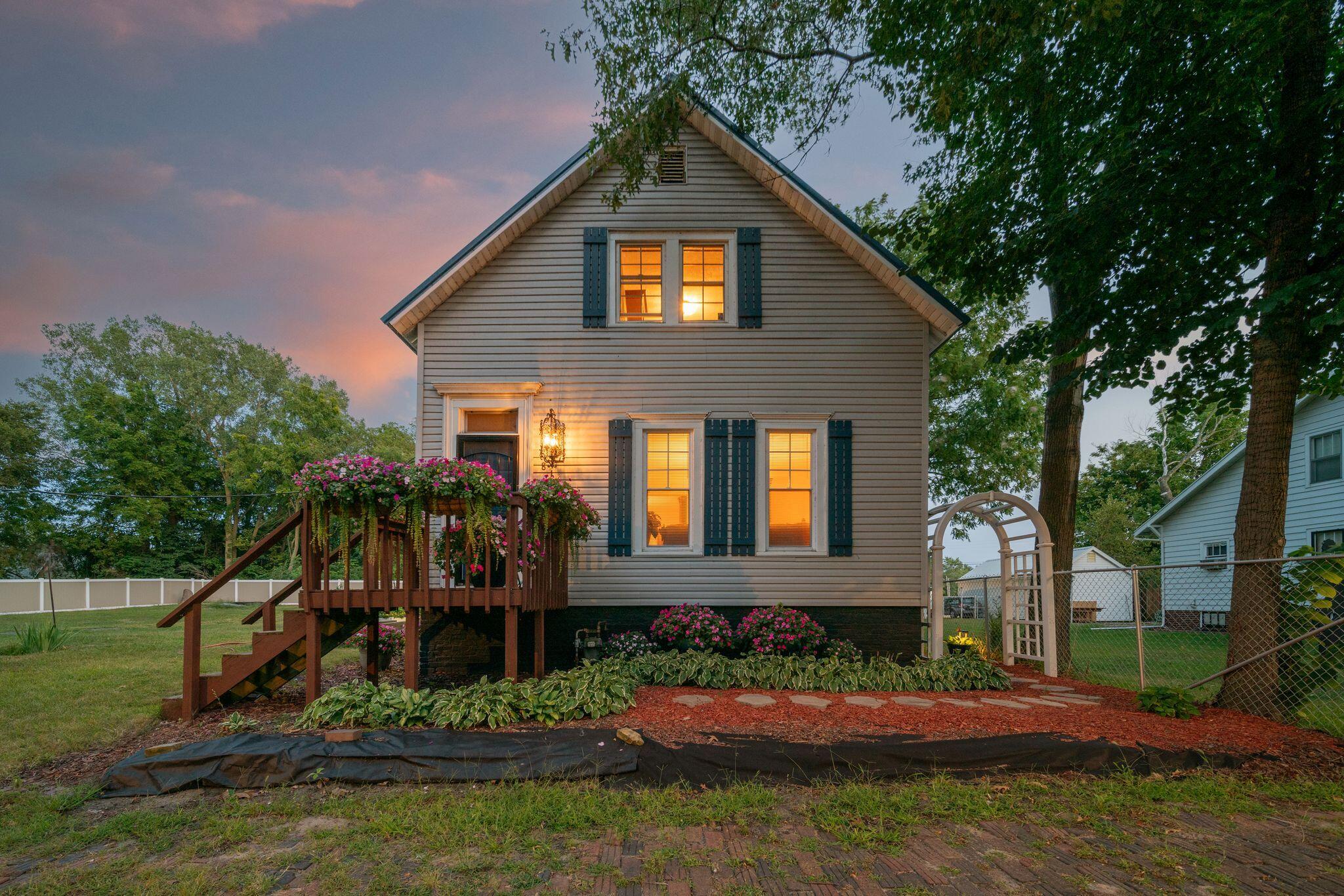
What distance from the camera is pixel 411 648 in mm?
6238

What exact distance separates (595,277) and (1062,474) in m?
7.14

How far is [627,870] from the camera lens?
3285mm

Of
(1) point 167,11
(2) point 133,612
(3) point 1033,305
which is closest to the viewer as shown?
(1) point 167,11

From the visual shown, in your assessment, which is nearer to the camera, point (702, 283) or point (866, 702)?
point (866, 702)

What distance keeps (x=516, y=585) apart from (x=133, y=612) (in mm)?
19673

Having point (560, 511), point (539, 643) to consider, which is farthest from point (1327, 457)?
point (539, 643)

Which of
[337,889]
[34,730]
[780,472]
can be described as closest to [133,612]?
[34,730]

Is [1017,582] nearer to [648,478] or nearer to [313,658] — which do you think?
[648,478]

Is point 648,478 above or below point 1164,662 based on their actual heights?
above

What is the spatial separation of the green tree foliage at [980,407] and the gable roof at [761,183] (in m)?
7.17

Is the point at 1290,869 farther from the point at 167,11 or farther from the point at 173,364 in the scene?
the point at 173,364

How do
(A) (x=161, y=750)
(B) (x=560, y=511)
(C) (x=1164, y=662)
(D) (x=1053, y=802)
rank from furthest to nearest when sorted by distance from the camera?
1. (C) (x=1164, y=662)
2. (B) (x=560, y=511)
3. (A) (x=161, y=750)
4. (D) (x=1053, y=802)

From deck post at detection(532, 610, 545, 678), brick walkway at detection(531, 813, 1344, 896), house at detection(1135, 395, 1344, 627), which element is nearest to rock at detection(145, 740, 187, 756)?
deck post at detection(532, 610, 545, 678)

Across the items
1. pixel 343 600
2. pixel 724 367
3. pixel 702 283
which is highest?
pixel 702 283
